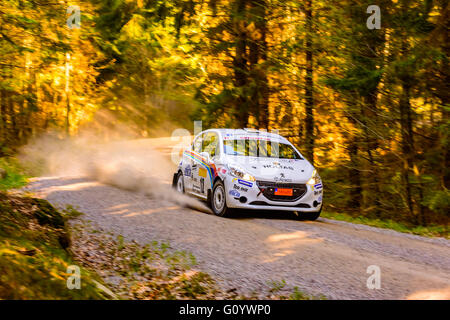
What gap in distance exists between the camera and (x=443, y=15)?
14.5 meters

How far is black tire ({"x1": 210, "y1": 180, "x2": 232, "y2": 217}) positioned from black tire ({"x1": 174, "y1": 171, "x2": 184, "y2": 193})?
2.32 metres

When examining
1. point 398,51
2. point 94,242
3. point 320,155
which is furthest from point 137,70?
point 94,242

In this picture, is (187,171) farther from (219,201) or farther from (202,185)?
(219,201)

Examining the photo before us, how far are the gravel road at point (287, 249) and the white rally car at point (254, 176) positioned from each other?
1.33 ft

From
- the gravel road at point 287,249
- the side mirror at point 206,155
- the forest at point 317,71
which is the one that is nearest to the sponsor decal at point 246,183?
the gravel road at point 287,249

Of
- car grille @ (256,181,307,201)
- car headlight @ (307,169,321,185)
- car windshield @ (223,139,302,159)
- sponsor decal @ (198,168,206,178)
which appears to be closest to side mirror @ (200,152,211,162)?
sponsor decal @ (198,168,206,178)

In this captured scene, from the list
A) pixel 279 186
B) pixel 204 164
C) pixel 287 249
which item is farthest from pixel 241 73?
pixel 287 249

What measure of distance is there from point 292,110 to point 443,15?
8.02 meters

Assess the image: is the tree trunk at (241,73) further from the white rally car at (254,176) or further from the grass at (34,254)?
the grass at (34,254)

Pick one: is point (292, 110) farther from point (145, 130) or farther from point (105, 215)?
point (145, 130)

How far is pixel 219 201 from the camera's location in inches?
473

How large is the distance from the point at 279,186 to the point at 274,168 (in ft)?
1.60

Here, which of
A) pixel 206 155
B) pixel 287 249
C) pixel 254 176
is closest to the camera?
pixel 287 249

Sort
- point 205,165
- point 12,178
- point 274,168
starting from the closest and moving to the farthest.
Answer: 1. point 274,168
2. point 205,165
3. point 12,178
